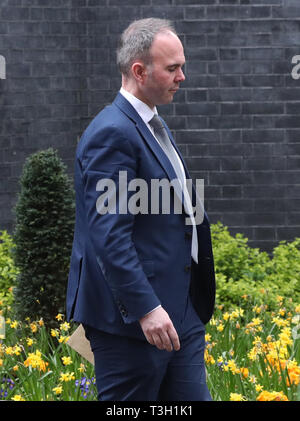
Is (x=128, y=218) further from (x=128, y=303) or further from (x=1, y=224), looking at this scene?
(x=1, y=224)

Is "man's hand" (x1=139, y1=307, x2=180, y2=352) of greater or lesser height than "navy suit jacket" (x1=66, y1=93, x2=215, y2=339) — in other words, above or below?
below

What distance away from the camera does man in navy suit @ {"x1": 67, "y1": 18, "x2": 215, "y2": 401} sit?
88.0 inches

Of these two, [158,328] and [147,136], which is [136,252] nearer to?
[158,328]

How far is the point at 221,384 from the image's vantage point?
3.41 m

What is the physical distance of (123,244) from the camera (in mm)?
2221

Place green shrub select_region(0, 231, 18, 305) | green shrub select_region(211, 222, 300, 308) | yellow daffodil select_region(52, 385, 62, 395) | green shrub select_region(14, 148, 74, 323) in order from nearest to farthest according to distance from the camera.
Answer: yellow daffodil select_region(52, 385, 62, 395), green shrub select_region(14, 148, 74, 323), green shrub select_region(211, 222, 300, 308), green shrub select_region(0, 231, 18, 305)

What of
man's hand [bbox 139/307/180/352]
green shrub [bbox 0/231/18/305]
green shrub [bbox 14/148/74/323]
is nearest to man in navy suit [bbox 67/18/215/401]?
man's hand [bbox 139/307/180/352]

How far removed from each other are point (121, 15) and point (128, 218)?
5.52 meters

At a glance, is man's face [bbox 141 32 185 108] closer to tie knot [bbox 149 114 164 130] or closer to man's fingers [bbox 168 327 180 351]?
tie knot [bbox 149 114 164 130]

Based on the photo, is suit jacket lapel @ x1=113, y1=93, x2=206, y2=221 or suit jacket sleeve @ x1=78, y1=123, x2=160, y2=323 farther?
suit jacket lapel @ x1=113, y1=93, x2=206, y2=221

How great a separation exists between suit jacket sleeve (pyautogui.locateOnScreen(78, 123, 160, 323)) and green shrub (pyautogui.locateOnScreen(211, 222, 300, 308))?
3.17 m

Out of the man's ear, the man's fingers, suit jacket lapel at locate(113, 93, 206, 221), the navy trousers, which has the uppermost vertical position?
the man's ear

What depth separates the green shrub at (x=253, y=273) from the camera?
18.2ft

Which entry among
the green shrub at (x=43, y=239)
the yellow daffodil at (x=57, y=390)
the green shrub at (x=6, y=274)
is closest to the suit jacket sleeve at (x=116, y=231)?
the yellow daffodil at (x=57, y=390)
